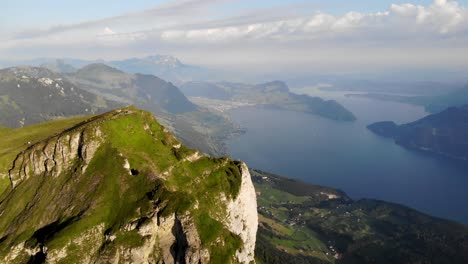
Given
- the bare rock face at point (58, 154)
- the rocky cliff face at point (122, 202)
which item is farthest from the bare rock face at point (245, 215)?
the bare rock face at point (58, 154)

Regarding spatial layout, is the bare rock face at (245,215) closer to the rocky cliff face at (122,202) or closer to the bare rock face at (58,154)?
the rocky cliff face at (122,202)

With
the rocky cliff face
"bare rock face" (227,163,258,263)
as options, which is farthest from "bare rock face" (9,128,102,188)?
"bare rock face" (227,163,258,263)

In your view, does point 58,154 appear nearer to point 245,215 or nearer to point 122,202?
Result: point 122,202

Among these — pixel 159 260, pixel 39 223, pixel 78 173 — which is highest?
pixel 78 173

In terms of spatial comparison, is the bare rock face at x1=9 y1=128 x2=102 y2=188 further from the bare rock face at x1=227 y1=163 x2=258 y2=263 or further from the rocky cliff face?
the bare rock face at x1=227 y1=163 x2=258 y2=263

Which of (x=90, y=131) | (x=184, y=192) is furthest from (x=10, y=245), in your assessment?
(x=184, y=192)

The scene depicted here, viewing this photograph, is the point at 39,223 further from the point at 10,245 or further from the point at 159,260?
the point at 159,260

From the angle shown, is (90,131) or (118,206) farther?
(90,131)

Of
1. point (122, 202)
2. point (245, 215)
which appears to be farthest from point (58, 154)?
point (245, 215)
